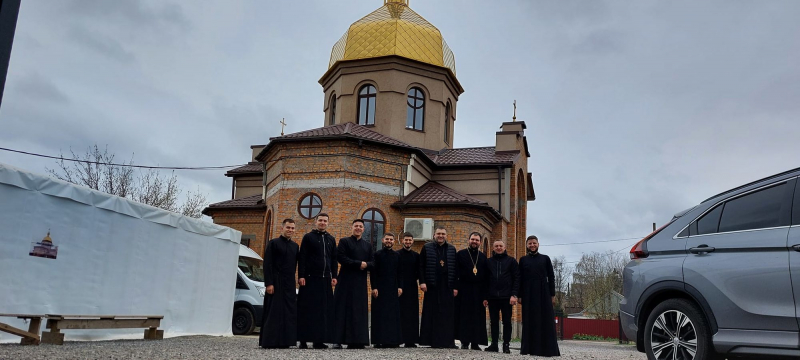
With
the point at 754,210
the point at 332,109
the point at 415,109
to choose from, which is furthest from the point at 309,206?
the point at 754,210

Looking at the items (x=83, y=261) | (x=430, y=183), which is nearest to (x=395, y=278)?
(x=83, y=261)

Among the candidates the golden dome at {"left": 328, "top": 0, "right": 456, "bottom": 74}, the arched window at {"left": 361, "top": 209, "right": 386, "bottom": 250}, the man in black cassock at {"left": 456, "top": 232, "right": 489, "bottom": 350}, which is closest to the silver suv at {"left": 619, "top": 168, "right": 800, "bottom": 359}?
the man in black cassock at {"left": 456, "top": 232, "right": 489, "bottom": 350}

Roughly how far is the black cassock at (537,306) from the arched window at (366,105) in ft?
46.9

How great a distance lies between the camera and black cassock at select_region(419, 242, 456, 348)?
1094 cm

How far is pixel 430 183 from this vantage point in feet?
72.6

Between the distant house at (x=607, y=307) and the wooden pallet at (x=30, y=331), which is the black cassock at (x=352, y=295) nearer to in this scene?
the wooden pallet at (x=30, y=331)

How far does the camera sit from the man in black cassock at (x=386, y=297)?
10586 mm

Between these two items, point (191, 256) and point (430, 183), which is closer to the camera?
point (191, 256)

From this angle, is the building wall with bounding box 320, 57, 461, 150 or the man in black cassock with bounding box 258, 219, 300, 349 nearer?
the man in black cassock with bounding box 258, 219, 300, 349

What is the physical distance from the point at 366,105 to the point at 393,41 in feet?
8.49

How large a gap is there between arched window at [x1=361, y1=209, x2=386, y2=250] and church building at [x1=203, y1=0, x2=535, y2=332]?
3 cm

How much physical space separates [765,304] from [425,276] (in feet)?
20.7

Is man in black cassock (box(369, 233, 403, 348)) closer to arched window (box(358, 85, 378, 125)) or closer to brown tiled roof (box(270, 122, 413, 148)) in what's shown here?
brown tiled roof (box(270, 122, 413, 148))

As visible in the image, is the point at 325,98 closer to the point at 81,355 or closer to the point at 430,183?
the point at 430,183
